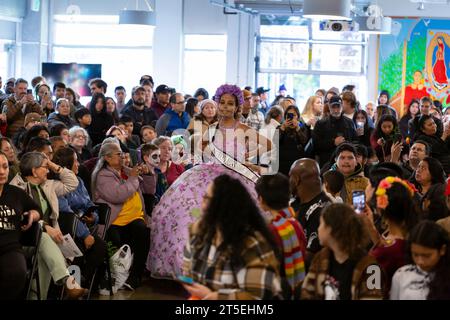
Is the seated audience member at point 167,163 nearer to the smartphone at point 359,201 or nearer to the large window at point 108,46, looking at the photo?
the smartphone at point 359,201

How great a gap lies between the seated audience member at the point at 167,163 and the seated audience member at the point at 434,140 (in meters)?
2.81

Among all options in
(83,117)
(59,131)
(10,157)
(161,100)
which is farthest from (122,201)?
(161,100)

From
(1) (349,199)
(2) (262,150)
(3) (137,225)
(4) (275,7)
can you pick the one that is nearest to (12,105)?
(3) (137,225)

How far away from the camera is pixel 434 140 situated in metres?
9.83

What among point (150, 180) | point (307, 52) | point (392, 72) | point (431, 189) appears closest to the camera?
point (431, 189)

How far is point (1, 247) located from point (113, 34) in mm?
13914

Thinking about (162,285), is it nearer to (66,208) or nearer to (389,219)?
(66,208)

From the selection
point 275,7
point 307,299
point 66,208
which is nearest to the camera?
point 307,299

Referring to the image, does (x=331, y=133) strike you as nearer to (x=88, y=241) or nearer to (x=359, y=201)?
(x=88, y=241)

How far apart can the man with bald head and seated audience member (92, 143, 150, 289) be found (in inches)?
83.2

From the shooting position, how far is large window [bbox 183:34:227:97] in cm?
1891

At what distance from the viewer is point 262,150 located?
7273mm

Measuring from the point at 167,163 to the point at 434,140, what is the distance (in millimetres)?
3006

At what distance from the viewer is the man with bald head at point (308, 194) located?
5.51 meters
